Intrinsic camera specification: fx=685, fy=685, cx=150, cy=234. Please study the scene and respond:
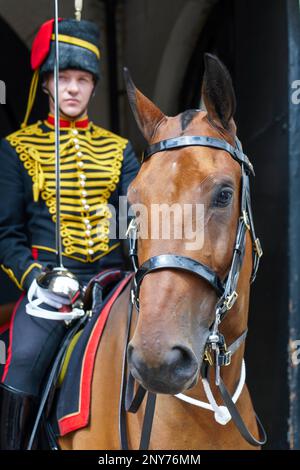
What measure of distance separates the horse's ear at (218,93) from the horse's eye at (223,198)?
0.83 feet

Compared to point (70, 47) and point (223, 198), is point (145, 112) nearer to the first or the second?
point (223, 198)

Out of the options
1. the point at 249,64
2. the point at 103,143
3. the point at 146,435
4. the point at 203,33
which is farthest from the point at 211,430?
the point at 203,33

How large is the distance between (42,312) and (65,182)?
61cm

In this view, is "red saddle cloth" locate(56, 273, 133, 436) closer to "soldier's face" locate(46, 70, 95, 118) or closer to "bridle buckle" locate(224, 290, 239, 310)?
"bridle buckle" locate(224, 290, 239, 310)

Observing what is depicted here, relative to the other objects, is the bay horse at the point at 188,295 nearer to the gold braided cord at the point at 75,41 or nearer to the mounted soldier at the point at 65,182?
the mounted soldier at the point at 65,182

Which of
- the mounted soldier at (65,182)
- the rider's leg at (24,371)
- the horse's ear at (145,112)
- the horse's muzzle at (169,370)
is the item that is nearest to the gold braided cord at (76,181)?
the mounted soldier at (65,182)

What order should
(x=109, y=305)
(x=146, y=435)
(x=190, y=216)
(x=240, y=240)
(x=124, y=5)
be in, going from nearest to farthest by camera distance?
(x=190, y=216) < (x=240, y=240) < (x=146, y=435) < (x=109, y=305) < (x=124, y=5)

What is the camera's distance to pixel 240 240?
73.9 inches

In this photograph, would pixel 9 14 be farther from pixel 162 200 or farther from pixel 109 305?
pixel 162 200

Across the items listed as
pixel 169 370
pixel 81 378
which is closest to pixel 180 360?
pixel 169 370

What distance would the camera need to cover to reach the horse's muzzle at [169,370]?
1614 mm

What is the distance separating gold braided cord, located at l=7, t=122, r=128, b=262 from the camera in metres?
2.72

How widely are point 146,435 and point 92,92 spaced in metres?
1.51

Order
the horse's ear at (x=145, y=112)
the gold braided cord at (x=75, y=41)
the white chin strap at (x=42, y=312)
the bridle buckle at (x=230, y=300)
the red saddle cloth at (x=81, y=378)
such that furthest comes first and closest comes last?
1. the gold braided cord at (x=75, y=41)
2. the white chin strap at (x=42, y=312)
3. the red saddle cloth at (x=81, y=378)
4. the horse's ear at (x=145, y=112)
5. the bridle buckle at (x=230, y=300)
